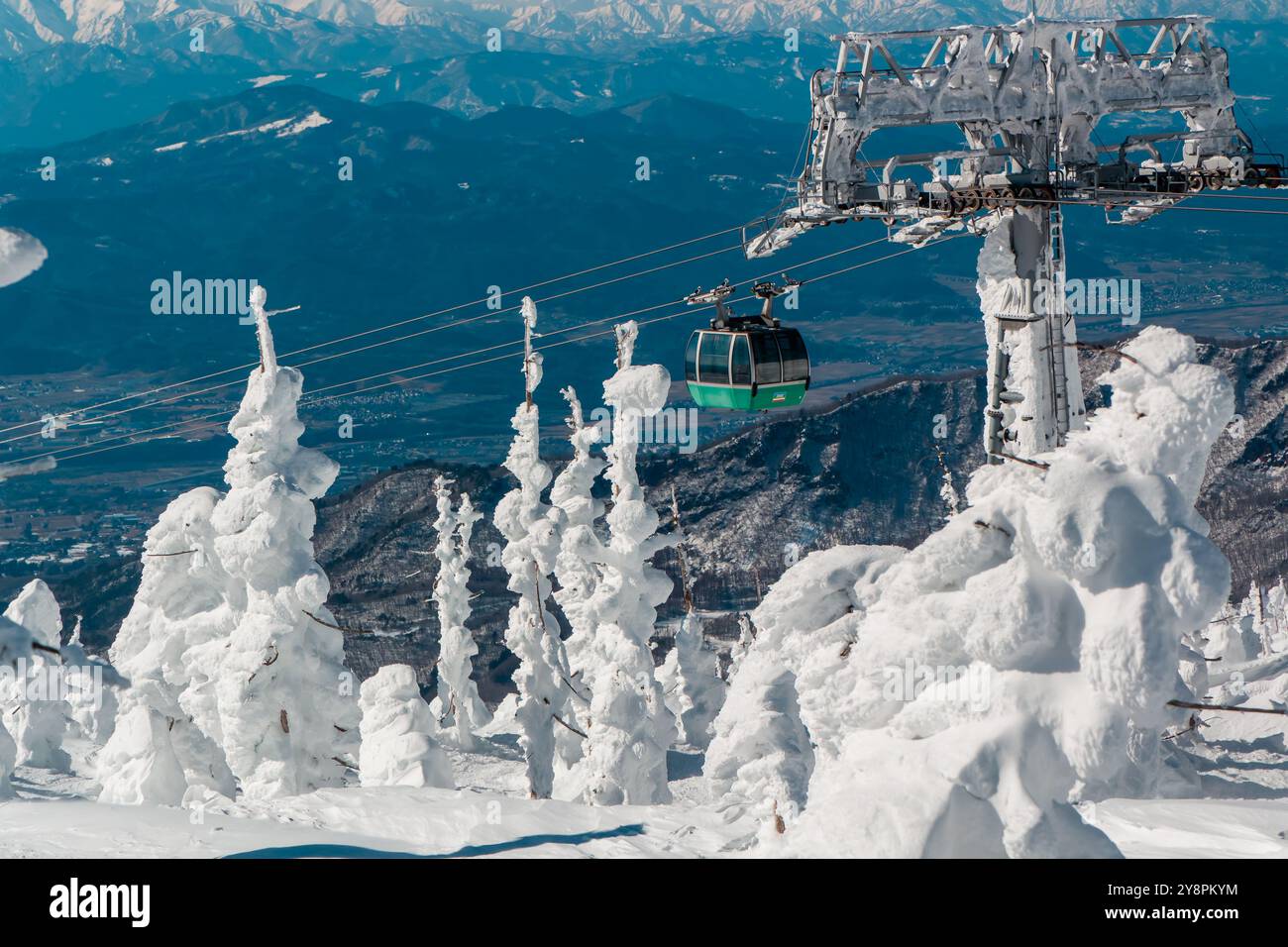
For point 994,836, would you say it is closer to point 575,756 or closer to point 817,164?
point 817,164

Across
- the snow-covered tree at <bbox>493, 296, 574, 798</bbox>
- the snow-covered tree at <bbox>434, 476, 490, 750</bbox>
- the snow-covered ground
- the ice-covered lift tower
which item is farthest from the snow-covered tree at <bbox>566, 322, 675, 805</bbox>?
the snow-covered tree at <bbox>434, 476, 490, 750</bbox>

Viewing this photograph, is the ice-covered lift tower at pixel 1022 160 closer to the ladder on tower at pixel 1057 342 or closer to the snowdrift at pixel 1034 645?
the ladder on tower at pixel 1057 342

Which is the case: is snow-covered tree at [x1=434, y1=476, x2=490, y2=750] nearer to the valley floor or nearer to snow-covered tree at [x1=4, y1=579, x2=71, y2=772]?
snow-covered tree at [x1=4, y1=579, x2=71, y2=772]

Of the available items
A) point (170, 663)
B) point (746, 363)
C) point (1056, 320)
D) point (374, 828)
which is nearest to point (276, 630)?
point (170, 663)

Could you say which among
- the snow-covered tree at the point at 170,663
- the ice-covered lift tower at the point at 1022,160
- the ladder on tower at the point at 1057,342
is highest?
the ice-covered lift tower at the point at 1022,160

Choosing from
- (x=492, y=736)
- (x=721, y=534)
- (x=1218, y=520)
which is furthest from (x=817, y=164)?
(x=721, y=534)

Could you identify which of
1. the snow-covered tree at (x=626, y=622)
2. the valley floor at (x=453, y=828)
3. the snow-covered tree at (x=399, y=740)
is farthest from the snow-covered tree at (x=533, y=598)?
the valley floor at (x=453, y=828)

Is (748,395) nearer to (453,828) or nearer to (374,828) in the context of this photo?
(453,828)
